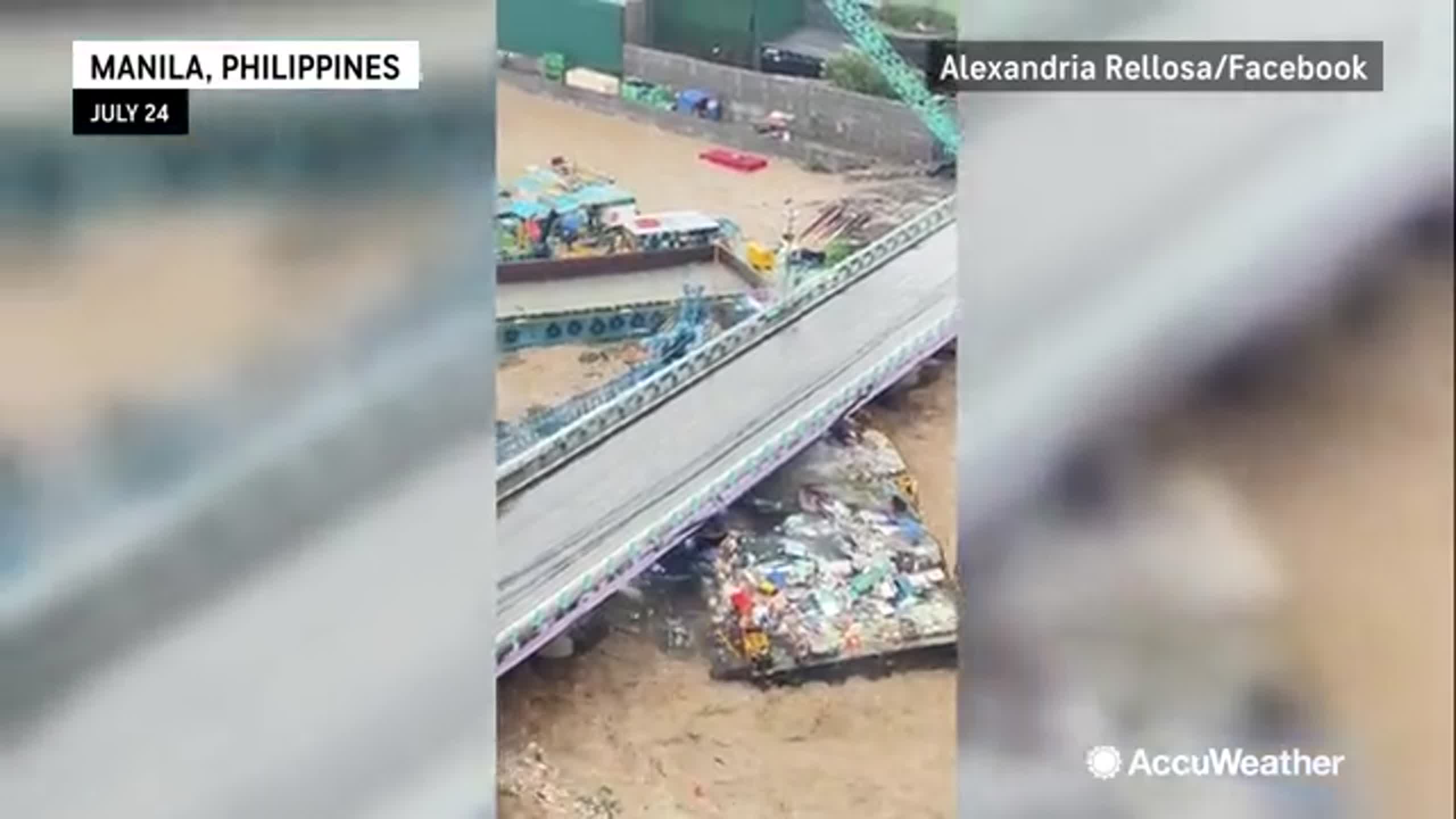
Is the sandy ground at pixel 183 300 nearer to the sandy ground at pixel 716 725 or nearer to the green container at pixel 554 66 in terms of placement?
the green container at pixel 554 66

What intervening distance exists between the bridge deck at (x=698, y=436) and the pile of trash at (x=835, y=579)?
5cm

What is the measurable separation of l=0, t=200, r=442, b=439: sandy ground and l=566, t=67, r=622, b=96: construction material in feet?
0.50

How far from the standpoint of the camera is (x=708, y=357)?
1411 mm

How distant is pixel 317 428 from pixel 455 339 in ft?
0.40

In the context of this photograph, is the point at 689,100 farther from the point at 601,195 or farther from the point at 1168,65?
the point at 1168,65

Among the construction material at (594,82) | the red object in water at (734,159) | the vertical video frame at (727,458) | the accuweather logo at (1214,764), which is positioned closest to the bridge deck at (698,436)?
the vertical video frame at (727,458)

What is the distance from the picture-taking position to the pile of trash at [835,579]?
140cm

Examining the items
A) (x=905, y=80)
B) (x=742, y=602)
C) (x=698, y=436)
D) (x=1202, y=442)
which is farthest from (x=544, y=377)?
(x=1202, y=442)

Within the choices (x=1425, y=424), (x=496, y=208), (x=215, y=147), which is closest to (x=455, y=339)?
(x=496, y=208)

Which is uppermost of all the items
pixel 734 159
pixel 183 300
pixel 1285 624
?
pixel 734 159

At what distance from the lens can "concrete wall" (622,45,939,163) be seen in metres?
1.39

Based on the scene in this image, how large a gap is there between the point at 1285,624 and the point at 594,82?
66 cm

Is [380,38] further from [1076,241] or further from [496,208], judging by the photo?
[1076,241]

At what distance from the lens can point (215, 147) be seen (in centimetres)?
137
